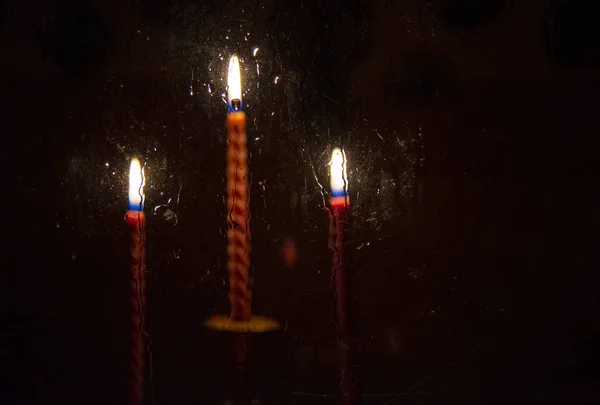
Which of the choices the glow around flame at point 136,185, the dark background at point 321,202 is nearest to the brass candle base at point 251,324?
the dark background at point 321,202

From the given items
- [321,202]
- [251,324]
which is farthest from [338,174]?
[251,324]

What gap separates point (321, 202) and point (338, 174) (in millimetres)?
69

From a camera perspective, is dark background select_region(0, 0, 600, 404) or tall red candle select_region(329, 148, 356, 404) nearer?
tall red candle select_region(329, 148, 356, 404)

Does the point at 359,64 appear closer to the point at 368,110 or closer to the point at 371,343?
the point at 368,110

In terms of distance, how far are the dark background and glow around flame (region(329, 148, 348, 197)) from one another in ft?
0.05

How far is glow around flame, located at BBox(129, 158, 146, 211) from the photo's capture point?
46 centimetres

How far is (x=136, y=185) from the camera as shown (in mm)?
479

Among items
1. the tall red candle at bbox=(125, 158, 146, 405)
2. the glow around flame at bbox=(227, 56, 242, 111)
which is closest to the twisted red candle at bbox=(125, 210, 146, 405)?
the tall red candle at bbox=(125, 158, 146, 405)

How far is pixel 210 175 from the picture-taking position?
0.54m

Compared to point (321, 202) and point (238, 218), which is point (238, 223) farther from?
point (321, 202)

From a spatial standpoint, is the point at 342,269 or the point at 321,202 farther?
the point at 321,202

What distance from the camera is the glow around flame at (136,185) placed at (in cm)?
46

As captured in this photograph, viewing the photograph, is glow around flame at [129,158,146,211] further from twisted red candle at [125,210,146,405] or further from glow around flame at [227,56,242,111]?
glow around flame at [227,56,242,111]

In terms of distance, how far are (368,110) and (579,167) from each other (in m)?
0.25
